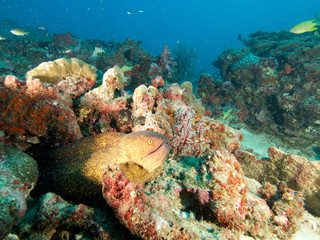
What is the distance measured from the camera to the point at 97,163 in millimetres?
2584

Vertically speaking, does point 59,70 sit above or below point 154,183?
above

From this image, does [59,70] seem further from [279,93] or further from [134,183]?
[279,93]

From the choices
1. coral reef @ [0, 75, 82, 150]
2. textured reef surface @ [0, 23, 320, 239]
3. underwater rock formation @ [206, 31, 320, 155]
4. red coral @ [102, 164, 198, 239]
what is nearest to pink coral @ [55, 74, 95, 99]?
textured reef surface @ [0, 23, 320, 239]

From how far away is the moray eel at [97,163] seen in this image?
8.16 ft

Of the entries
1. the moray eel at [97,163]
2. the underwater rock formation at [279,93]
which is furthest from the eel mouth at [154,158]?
the underwater rock formation at [279,93]

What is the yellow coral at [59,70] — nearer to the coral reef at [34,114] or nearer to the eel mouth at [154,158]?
the coral reef at [34,114]

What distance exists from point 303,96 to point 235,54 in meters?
7.78

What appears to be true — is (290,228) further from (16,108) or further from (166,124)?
(16,108)

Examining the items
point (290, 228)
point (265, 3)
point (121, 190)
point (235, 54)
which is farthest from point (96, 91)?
point (265, 3)

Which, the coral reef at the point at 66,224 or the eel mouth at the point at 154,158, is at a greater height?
the eel mouth at the point at 154,158

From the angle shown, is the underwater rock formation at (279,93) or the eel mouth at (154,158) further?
the underwater rock formation at (279,93)

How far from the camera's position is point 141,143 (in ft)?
8.52

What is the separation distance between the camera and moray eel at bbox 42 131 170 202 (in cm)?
249

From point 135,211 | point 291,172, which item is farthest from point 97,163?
point 291,172
